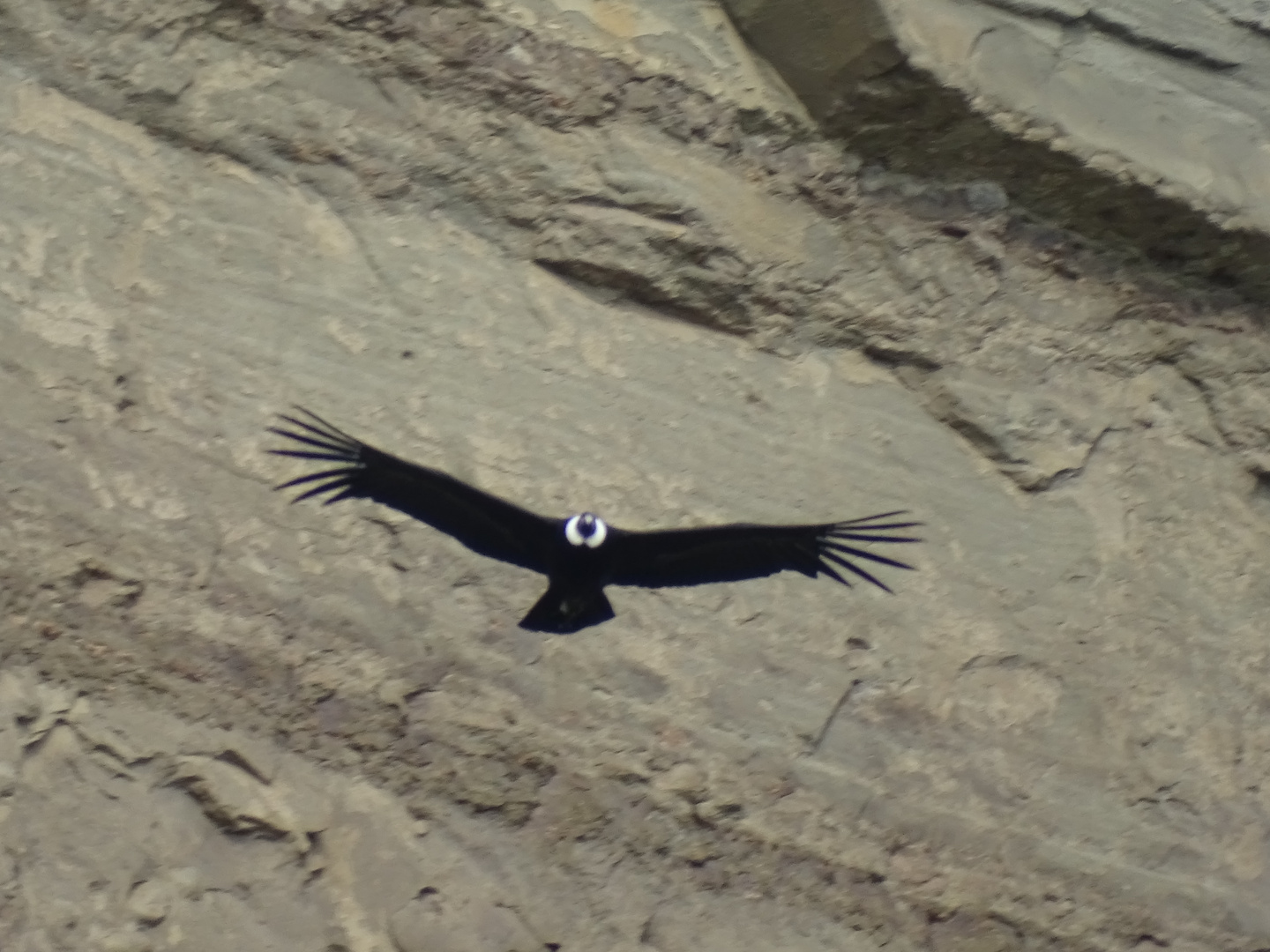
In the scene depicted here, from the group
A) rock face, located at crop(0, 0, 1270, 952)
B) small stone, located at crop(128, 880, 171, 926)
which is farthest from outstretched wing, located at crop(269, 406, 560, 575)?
small stone, located at crop(128, 880, 171, 926)

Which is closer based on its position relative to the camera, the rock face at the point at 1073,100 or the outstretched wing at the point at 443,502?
the outstretched wing at the point at 443,502

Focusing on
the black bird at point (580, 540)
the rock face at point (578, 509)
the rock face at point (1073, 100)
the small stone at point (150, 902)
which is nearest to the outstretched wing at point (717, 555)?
the black bird at point (580, 540)

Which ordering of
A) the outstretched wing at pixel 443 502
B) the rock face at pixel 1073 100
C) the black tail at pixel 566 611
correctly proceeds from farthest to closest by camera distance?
1. the rock face at pixel 1073 100
2. the black tail at pixel 566 611
3. the outstretched wing at pixel 443 502

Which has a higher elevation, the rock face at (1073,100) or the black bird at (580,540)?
the rock face at (1073,100)

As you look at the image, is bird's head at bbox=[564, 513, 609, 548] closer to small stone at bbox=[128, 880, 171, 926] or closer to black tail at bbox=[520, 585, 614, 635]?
black tail at bbox=[520, 585, 614, 635]

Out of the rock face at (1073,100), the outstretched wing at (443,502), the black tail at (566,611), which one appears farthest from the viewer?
the rock face at (1073,100)

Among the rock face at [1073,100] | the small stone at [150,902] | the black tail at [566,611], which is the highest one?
the rock face at [1073,100]

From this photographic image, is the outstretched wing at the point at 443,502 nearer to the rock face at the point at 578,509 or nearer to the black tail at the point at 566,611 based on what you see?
the black tail at the point at 566,611

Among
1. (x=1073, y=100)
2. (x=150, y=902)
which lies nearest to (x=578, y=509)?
(x=150, y=902)

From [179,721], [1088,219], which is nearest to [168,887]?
[179,721]
